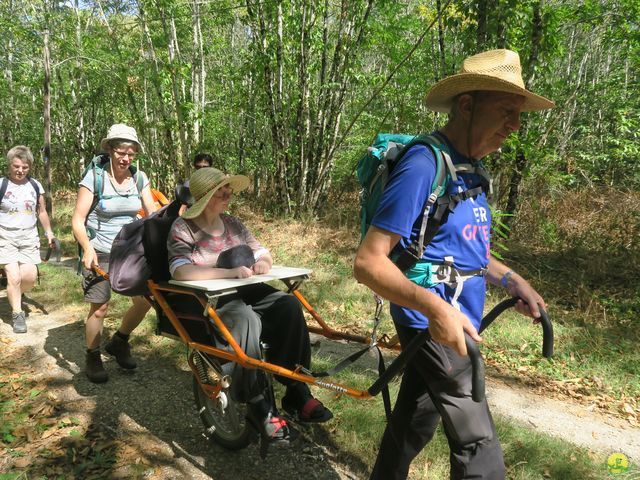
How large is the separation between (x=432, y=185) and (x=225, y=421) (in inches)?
90.7

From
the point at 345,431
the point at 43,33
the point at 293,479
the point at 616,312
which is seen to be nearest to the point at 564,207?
the point at 616,312

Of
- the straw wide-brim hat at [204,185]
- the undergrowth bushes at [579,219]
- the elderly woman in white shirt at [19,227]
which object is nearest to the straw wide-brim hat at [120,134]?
the straw wide-brim hat at [204,185]

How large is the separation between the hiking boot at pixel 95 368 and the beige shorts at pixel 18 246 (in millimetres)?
2128

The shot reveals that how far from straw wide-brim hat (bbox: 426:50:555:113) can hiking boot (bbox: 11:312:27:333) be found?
5.14 m

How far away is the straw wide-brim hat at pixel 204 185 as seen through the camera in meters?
3.18

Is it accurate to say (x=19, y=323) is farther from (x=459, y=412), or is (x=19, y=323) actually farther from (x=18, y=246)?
(x=459, y=412)

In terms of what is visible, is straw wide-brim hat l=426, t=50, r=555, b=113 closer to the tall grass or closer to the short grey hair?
the tall grass

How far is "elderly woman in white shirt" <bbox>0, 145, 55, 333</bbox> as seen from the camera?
508 centimetres

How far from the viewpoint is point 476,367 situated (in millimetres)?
1523

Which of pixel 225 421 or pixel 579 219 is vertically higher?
pixel 579 219

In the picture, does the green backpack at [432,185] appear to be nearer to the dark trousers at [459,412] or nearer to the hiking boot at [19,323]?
the dark trousers at [459,412]

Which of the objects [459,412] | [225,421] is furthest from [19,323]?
[459,412]

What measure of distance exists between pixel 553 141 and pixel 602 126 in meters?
4.71

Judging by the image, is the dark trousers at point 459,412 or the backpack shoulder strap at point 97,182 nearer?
the dark trousers at point 459,412
